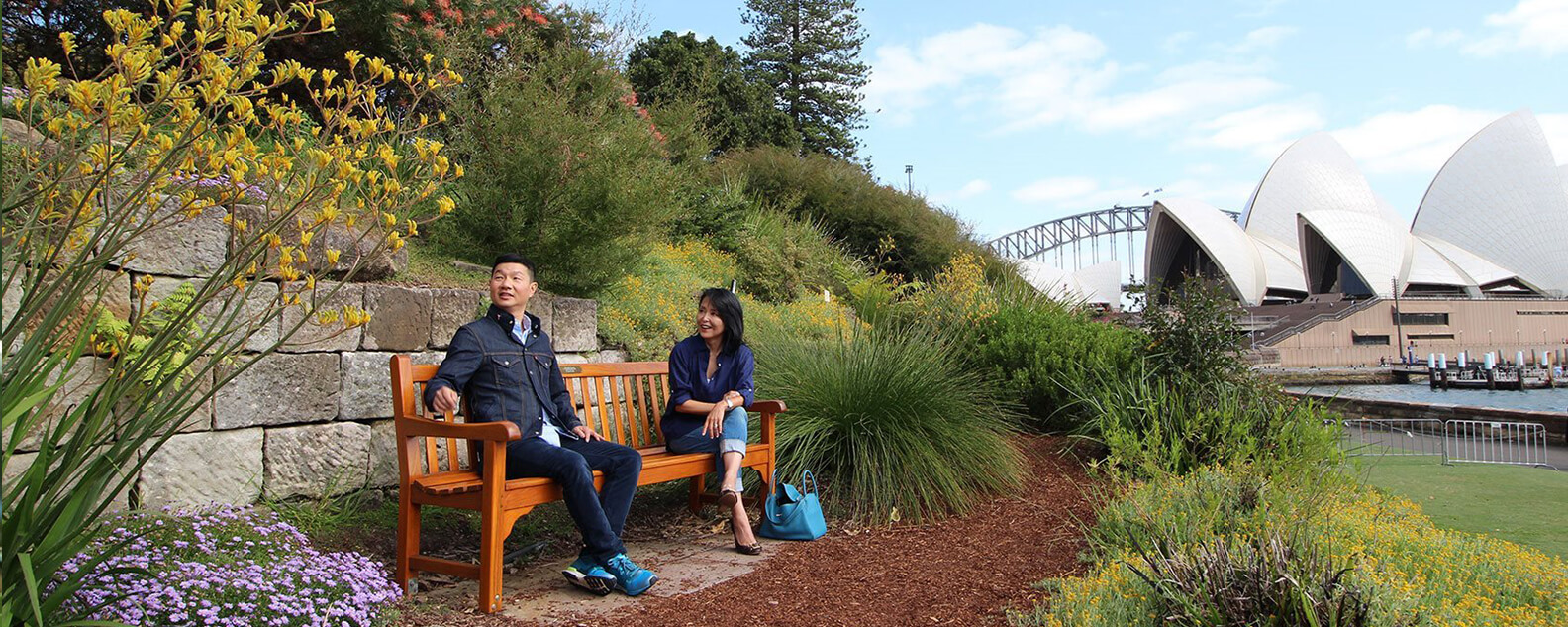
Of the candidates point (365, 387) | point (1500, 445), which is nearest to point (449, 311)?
point (365, 387)

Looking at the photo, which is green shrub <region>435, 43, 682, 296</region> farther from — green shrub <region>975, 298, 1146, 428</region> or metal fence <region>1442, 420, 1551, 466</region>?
metal fence <region>1442, 420, 1551, 466</region>

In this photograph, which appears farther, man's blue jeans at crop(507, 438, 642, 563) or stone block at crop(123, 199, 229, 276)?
stone block at crop(123, 199, 229, 276)

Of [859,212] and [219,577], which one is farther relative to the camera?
[859,212]

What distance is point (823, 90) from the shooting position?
23953 millimetres

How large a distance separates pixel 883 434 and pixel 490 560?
2060 mm

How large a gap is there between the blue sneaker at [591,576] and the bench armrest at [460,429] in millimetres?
475

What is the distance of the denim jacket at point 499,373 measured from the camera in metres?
3.34

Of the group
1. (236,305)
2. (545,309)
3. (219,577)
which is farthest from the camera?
(545,309)

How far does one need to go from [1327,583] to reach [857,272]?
8449 mm

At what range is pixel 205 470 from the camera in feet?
11.3

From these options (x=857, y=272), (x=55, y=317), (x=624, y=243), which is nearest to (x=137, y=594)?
(x=55, y=317)

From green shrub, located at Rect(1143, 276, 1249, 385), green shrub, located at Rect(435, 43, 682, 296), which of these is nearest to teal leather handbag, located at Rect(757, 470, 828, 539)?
green shrub, located at Rect(435, 43, 682, 296)

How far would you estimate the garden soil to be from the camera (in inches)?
117

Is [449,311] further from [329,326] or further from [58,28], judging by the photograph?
[58,28]
